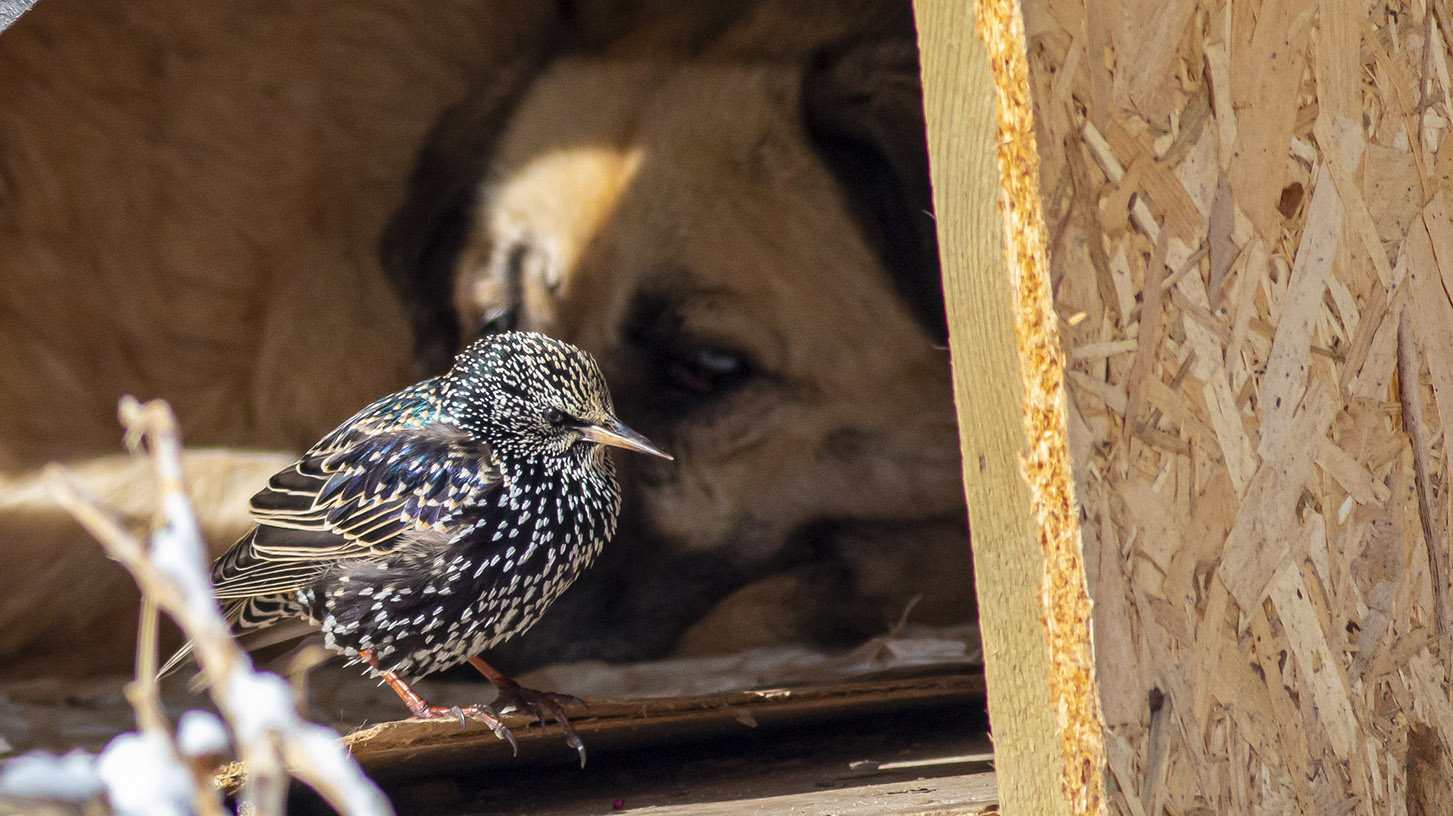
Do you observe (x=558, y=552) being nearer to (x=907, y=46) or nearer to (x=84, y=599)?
(x=907, y=46)

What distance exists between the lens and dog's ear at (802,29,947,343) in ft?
6.37

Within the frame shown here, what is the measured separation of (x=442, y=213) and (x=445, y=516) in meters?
1.13

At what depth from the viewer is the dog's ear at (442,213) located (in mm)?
2115

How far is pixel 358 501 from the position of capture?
1209 millimetres

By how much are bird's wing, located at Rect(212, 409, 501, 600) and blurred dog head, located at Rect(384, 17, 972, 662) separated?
26.4 inches

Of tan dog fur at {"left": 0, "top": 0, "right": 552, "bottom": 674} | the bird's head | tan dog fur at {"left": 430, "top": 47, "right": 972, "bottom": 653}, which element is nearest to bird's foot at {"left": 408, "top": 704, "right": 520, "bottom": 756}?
the bird's head

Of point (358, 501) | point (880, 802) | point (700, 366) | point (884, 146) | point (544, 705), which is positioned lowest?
point (880, 802)

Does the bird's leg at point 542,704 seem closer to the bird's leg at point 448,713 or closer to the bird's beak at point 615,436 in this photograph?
the bird's leg at point 448,713

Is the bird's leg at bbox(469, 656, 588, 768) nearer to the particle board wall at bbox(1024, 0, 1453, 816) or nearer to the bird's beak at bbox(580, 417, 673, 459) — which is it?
the bird's beak at bbox(580, 417, 673, 459)

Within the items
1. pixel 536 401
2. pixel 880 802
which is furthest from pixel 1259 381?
pixel 536 401

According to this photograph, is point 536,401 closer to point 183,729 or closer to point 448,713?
point 448,713

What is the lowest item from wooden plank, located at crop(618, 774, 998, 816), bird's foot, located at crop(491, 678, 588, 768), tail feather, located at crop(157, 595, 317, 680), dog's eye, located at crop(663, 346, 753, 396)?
wooden plank, located at crop(618, 774, 998, 816)

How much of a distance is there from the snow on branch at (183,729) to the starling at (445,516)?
0.73m

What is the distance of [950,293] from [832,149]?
1.11 m
